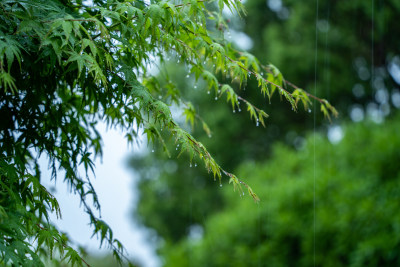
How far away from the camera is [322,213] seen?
7305 millimetres

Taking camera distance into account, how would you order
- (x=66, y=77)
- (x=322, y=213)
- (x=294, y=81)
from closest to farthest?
(x=66, y=77) → (x=322, y=213) → (x=294, y=81)

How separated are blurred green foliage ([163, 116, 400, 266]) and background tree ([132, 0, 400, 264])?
141 inches

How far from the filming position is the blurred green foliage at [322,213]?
6480 millimetres

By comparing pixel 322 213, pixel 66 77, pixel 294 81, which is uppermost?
pixel 294 81

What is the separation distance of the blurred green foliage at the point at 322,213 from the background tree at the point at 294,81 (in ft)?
11.7

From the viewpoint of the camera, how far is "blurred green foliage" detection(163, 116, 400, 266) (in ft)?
21.3

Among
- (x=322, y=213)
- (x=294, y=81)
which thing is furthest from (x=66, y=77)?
(x=294, y=81)

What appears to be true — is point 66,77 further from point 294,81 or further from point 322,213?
point 294,81

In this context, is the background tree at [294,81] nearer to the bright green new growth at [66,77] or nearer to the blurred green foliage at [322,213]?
the blurred green foliage at [322,213]

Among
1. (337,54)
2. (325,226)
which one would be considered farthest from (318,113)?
(325,226)

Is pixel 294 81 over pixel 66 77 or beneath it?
over

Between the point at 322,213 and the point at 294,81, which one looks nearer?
the point at 322,213

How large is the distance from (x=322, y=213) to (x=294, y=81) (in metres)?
7.77

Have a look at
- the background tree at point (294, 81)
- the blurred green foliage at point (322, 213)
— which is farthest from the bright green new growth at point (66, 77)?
the background tree at point (294, 81)
